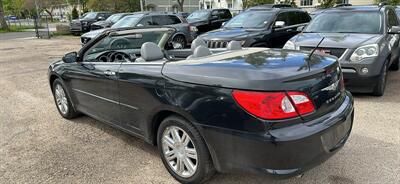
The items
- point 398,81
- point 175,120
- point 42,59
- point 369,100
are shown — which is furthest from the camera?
point 42,59

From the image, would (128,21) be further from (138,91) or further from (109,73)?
(138,91)

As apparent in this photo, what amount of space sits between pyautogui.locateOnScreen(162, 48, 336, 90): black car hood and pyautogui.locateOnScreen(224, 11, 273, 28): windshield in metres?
5.65

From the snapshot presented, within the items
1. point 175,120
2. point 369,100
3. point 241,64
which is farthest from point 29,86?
point 369,100

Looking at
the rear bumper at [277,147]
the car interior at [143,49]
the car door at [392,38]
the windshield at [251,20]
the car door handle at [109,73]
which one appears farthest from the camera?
the windshield at [251,20]

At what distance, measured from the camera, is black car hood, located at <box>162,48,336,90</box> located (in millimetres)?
2410

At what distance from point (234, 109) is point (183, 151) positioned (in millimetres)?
786

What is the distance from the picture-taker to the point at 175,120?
2.90m

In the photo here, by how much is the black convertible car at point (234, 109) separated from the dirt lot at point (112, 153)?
1.14 ft

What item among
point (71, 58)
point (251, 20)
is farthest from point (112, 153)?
point (251, 20)

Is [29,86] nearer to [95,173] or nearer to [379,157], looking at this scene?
[95,173]

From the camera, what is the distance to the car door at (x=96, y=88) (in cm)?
361

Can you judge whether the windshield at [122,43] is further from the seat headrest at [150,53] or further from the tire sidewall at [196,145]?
the tire sidewall at [196,145]

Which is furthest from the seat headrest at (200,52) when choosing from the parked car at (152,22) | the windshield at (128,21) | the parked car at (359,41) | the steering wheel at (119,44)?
the windshield at (128,21)

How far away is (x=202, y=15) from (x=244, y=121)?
15.5m
